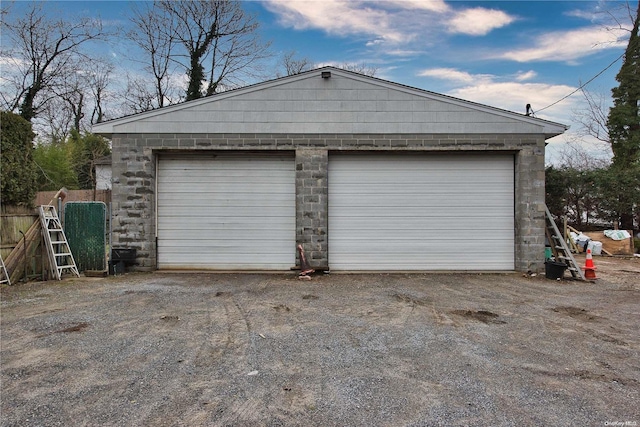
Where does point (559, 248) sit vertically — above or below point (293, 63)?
below

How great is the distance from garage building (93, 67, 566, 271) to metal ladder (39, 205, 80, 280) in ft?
3.18

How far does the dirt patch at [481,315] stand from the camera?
456 cm

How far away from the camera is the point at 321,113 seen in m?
8.00

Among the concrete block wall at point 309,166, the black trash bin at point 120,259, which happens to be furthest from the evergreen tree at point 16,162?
the black trash bin at point 120,259

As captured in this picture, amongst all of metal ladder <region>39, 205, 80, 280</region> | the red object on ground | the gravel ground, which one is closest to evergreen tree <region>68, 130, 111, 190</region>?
metal ladder <region>39, 205, 80, 280</region>

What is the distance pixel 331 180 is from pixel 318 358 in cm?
529

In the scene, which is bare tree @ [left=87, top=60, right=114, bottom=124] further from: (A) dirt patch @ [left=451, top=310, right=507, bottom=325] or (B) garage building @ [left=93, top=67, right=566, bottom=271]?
(A) dirt patch @ [left=451, top=310, right=507, bottom=325]

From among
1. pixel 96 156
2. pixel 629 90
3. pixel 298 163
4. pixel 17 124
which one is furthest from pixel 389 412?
pixel 96 156

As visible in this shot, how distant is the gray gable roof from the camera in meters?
7.94

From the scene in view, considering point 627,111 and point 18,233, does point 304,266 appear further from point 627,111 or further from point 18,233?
point 627,111

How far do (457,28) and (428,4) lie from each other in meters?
1.95

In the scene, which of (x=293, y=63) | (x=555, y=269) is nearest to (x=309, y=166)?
(x=555, y=269)

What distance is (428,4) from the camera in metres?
8.97

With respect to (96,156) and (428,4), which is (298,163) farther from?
(96,156)
